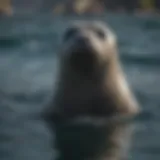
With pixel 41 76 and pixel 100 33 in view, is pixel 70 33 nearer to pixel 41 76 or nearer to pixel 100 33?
pixel 100 33

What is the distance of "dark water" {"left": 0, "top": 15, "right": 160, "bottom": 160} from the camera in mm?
4539

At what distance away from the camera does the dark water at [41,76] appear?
4.54 metres

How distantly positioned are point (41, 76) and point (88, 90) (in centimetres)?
213

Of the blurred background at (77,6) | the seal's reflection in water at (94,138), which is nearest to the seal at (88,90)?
the seal's reflection in water at (94,138)

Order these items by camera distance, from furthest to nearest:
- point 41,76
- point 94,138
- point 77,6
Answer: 1. point 77,6
2. point 41,76
3. point 94,138

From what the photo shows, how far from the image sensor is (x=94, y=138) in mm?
4707

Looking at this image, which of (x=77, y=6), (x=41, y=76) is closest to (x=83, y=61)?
(x=41, y=76)

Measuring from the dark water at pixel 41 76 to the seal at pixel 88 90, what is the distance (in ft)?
0.46

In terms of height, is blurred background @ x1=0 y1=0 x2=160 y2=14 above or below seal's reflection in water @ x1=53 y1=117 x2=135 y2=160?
above

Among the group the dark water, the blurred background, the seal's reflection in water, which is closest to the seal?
the seal's reflection in water

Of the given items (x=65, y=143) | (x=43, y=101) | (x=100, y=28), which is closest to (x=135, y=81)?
(x=43, y=101)

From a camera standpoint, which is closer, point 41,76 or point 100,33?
point 100,33

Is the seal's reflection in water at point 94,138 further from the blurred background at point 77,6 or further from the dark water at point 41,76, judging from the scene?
the blurred background at point 77,6

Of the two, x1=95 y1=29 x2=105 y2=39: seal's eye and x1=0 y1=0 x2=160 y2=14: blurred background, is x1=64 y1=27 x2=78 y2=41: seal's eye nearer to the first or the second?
x1=95 y1=29 x2=105 y2=39: seal's eye
